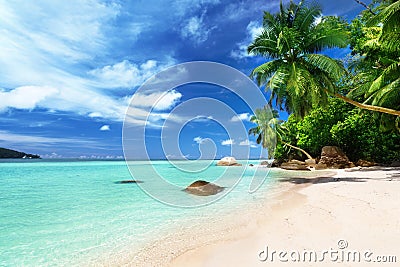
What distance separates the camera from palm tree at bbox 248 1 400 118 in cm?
1131

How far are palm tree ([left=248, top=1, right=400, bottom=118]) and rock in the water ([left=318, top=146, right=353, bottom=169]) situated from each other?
9199 mm

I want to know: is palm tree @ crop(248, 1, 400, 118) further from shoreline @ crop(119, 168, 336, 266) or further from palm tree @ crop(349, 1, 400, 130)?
shoreline @ crop(119, 168, 336, 266)

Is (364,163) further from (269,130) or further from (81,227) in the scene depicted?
(81,227)

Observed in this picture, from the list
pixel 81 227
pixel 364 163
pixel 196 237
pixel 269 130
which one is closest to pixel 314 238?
pixel 196 237

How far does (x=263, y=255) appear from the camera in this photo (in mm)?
3432

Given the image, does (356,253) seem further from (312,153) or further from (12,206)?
(312,153)

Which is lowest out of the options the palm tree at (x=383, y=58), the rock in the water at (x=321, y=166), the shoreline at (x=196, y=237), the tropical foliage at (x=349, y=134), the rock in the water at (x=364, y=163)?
the shoreline at (x=196, y=237)

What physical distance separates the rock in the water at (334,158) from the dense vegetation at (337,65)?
1.41 metres

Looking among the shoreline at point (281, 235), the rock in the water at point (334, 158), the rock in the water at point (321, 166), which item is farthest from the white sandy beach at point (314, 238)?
the rock in the water at point (334, 158)

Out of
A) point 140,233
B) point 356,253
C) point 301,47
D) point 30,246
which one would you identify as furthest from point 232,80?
point 301,47

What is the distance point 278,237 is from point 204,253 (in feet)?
4.25

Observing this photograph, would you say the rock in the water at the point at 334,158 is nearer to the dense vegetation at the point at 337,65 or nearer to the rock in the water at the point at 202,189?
the dense vegetation at the point at 337,65

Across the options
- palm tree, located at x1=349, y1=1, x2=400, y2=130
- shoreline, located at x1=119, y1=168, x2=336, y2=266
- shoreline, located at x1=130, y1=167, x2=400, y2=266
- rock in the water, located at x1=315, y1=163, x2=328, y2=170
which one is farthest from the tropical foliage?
shoreline, located at x1=119, y1=168, x2=336, y2=266

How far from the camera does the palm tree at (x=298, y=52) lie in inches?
445
